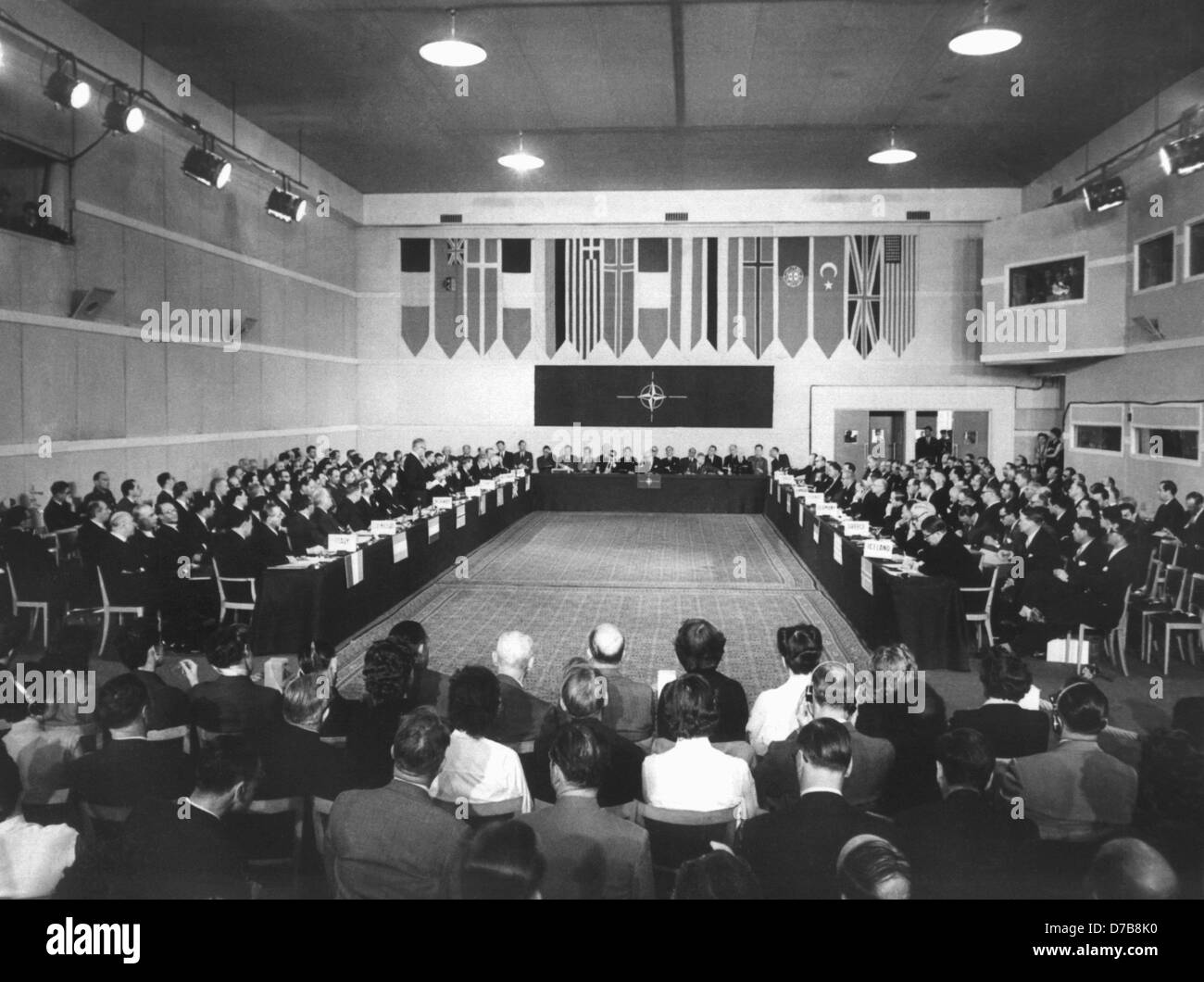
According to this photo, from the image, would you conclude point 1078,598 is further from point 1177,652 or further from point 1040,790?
point 1040,790

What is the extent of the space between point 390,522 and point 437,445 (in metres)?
10.6

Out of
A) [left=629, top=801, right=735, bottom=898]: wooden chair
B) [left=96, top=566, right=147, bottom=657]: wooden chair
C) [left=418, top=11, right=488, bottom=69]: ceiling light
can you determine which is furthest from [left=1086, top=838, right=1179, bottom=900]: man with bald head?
[left=418, top=11, right=488, bottom=69]: ceiling light

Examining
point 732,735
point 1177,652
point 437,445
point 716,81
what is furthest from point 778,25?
point 437,445

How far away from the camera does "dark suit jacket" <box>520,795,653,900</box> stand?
9.18ft

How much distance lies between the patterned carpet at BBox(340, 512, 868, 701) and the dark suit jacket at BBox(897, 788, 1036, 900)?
3735 mm

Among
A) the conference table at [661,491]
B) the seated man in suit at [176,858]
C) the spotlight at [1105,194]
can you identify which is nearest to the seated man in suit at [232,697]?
the seated man in suit at [176,858]

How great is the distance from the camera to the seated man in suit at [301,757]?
140 inches

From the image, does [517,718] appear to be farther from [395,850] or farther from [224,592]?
[224,592]

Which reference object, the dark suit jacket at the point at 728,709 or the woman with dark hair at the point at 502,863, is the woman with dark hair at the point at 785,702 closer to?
the dark suit jacket at the point at 728,709

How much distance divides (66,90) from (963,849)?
923 cm

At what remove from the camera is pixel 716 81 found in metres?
12.0

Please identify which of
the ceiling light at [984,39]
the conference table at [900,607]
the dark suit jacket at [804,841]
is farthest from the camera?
the ceiling light at [984,39]

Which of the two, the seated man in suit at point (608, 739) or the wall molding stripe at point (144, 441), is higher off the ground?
the wall molding stripe at point (144, 441)

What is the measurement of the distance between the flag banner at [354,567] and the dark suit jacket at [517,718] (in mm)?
3846
